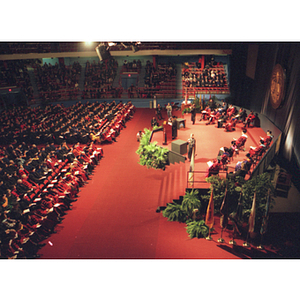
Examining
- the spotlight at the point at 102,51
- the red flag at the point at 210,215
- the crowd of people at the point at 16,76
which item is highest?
the spotlight at the point at 102,51

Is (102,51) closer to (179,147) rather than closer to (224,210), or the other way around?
(179,147)

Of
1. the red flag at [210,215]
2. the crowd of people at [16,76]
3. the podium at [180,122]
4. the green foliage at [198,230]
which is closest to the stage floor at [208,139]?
the podium at [180,122]

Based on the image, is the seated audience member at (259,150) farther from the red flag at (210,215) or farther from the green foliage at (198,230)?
the green foliage at (198,230)

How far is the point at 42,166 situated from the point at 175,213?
6.64m

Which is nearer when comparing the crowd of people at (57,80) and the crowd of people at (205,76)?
the crowd of people at (205,76)

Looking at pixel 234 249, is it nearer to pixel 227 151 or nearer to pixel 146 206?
pixel 146 206

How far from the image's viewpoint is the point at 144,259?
8172mm

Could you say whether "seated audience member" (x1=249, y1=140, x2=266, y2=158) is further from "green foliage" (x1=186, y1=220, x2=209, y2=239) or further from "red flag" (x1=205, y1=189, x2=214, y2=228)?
"green foliage" (x1=186, y1=220, x2=209, y2=239)

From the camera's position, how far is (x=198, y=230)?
30.1 feet

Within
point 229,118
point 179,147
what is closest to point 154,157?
point 179,147

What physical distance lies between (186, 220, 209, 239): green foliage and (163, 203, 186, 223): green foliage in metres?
0.58

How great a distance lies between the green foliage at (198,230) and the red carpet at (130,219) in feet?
0.64

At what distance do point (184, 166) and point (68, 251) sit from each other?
21.5 ft

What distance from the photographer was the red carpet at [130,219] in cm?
848
